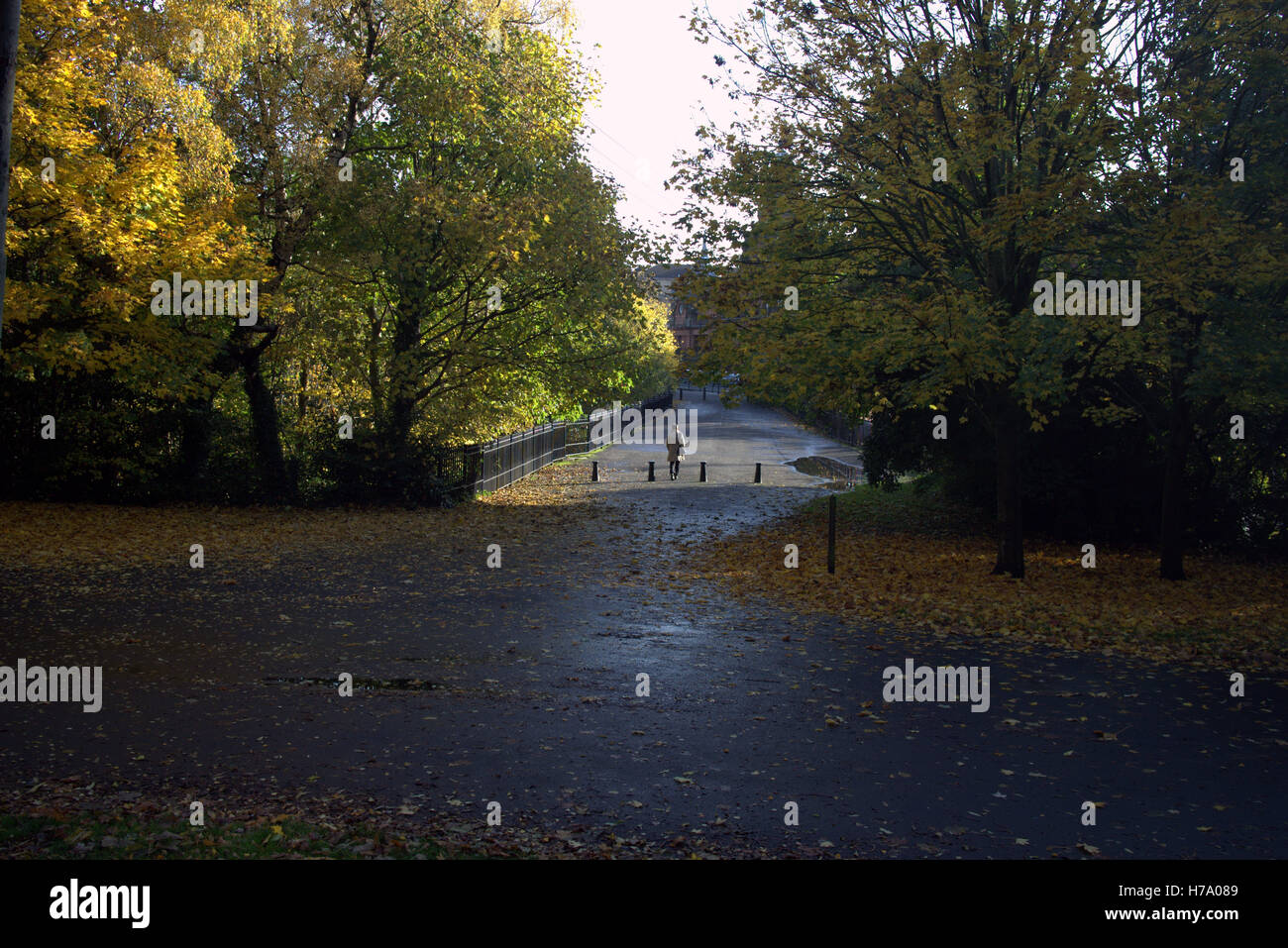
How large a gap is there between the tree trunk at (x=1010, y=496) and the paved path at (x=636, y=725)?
16.0ft

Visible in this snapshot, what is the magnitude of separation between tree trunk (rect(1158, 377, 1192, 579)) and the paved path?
272 inches

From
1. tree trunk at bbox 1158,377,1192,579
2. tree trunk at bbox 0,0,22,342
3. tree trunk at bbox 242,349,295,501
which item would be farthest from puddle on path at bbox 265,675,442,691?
tree trunk at bbox 242,349,295,501

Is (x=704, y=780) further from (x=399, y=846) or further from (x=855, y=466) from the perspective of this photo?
(x=855, y=466)

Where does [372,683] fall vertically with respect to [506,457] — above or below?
below

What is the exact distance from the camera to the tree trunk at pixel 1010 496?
1535cm

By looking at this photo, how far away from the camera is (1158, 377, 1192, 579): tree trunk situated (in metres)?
15.8

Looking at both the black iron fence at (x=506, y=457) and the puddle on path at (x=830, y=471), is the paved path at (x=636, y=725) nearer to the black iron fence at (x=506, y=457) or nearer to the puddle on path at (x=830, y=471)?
the black iron fence at (x=506, y=457)

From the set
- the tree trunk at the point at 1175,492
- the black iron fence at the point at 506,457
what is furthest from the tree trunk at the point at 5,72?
the black iron fence at the point at 506,457

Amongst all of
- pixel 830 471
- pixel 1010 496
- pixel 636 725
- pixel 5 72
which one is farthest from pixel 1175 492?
pixel 830 471

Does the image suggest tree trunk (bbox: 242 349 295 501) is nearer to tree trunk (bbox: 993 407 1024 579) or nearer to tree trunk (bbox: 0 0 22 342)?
tree trunk (bbox: 993 407 1024 579)

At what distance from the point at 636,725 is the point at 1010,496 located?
9.65 metres

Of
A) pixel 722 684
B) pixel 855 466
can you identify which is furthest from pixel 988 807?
pixel 855 466

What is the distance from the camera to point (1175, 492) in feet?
52.5

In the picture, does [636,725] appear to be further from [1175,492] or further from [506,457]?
[506,457]
